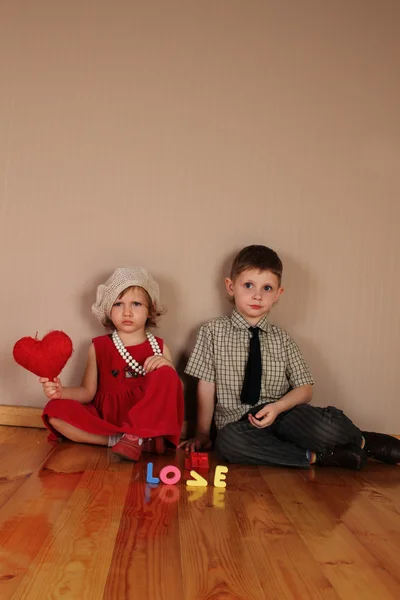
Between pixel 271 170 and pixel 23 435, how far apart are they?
1.18 metres

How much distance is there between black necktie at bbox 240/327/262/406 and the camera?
6.97 ft

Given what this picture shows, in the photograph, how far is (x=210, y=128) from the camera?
230 cm

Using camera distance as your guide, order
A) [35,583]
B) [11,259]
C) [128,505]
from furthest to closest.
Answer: [11,259] → [128,505] → [35,583]

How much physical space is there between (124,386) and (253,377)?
0.40 metres

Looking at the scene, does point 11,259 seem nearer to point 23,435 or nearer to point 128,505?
point 23,435

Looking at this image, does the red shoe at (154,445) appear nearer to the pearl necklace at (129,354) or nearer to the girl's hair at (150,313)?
the pearl necklace at (129,354)

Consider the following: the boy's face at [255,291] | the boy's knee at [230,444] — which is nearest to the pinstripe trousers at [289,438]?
the boy's knee at [230,444]

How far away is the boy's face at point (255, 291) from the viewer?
2.15 metres

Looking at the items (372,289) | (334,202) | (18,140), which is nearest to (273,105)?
(334,202)

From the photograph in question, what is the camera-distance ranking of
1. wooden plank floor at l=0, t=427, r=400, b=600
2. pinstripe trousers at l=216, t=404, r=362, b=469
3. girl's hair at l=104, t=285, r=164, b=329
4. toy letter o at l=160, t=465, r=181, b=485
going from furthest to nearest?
girl's hair at l=104, t=285, r=164, b=329 < pinstripe trousers at l=216, t=404, r=362, b=469 < toy letter o at l=160, t=465, r=181, b=485 < wooden plank floor at l=0, t=427, r=400, b=600

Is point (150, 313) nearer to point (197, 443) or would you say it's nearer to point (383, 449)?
point (197, 443)

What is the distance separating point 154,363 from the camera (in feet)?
6.67

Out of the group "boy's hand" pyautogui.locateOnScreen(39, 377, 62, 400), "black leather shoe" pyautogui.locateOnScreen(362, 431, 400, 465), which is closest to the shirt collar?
"black leather shoe" pyautogui.locateOnScreen(362, 431, 400, 465)

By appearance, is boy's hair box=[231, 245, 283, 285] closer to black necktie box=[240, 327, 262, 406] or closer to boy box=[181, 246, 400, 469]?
boy box=[181, 246, 400, 469]
